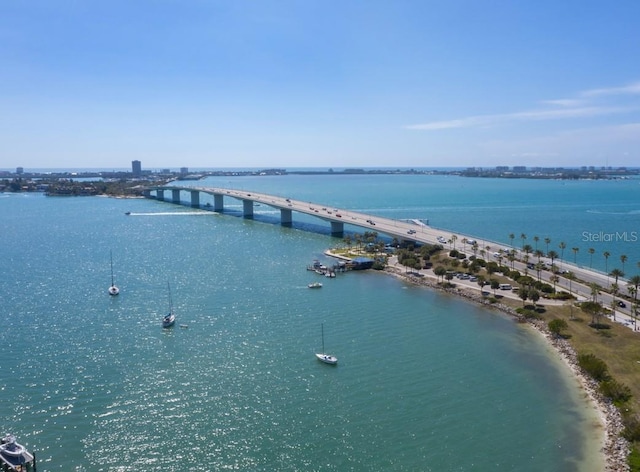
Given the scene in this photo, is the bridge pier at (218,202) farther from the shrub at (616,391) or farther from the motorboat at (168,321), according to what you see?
the shrub at (616,391)

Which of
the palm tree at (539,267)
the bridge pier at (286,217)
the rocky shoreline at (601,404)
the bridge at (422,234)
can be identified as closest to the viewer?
the rocky shoreline at (601,404)

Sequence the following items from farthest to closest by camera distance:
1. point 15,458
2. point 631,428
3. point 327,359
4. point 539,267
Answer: point 539,267 → point 327,359 → point 631,428 → point 15,458

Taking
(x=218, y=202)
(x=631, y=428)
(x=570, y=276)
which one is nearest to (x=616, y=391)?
(x=631, y=428)

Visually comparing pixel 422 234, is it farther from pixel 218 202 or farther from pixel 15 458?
pixel 218 202

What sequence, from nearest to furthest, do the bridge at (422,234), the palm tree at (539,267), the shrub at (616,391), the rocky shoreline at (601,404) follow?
1. the rocky shoreline at (601,404)
2. the shrub at (616,391)
3. the bridge at (422,234)
4. the palm tree at (539,267)

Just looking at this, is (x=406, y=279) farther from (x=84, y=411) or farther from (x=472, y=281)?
(x=84, y=411)

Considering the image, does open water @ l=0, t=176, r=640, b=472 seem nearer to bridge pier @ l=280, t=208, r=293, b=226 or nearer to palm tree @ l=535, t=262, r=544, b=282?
palm tree @ l=535, t=262, r=544, b=282

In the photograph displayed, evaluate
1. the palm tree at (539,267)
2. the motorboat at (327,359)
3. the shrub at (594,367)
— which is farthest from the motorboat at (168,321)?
the palm tree at (539,267)
